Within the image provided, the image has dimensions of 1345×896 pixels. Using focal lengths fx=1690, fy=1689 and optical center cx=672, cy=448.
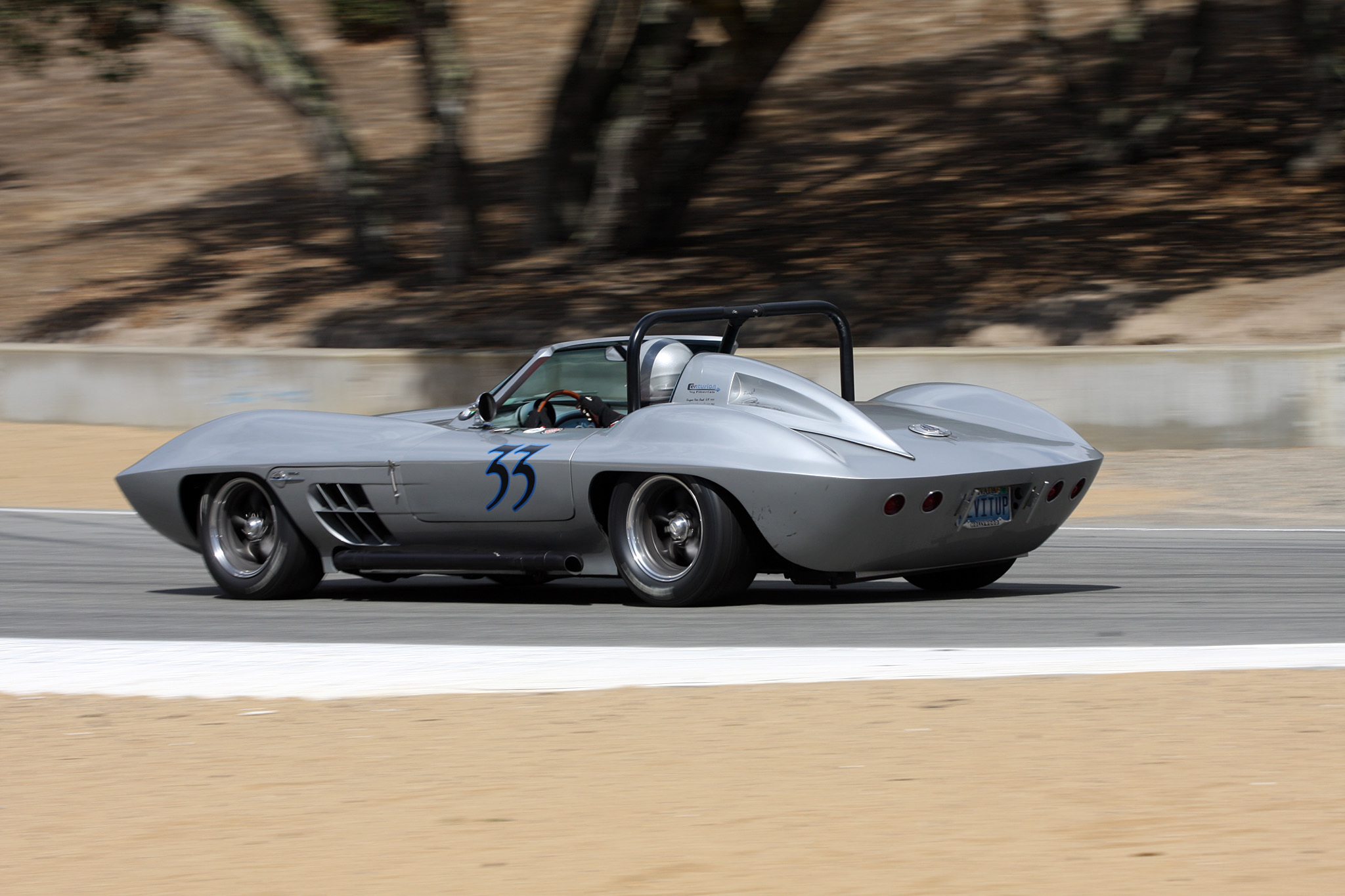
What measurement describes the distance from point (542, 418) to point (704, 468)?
1.19 meters

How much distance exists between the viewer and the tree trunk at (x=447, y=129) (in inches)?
805

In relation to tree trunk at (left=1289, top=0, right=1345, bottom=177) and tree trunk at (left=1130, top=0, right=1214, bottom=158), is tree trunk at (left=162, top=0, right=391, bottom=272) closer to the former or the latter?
tree trunk at (left=1130, top=0, right=1214, bottom=158)

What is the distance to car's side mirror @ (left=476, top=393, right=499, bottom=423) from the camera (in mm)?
7641

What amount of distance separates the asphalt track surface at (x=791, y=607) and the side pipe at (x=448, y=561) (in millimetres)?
189

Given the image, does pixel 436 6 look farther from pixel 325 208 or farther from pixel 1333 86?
pixel 1333 86

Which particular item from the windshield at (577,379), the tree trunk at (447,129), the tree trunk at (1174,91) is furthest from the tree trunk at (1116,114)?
the windshield at (577,379)

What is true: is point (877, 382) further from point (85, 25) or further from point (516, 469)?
point (85, 25)

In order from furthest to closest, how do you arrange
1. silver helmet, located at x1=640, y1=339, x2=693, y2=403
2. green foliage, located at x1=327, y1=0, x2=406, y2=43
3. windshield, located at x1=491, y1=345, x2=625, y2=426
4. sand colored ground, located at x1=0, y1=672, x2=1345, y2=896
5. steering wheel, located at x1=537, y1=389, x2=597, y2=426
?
green foliage, located at x1=327, y1=0, x2=406, y2=43, windshield, located at x1=491, y1=345, x2=625, y2=426, steering wheel, located at x1=537, y1=389, x2=597, y2=426, silver helmet, located at x1=640, y1=339, x2=693, y2=403, sand colored ground, located at x1=0, y1=672, x2=1345, y2=896

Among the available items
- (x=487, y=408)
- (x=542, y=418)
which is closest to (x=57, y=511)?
(x=487, y=408)

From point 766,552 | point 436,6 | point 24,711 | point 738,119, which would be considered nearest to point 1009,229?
point 738,119

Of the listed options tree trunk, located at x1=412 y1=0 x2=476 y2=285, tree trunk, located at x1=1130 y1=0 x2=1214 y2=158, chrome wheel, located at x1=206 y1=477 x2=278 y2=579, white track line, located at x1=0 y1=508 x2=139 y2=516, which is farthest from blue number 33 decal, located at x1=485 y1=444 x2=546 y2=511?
tree trunk, located at x1=1130 y1=0 x2=1214 y2=158

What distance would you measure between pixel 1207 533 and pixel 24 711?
275 inches

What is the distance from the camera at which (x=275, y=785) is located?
420cm

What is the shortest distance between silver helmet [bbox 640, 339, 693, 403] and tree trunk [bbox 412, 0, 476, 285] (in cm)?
1390
